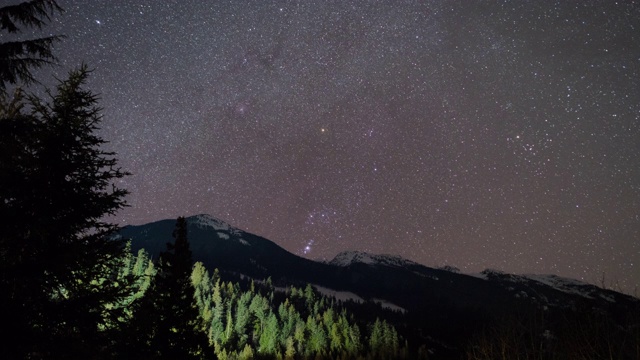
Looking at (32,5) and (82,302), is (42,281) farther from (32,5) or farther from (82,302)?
(32,5)

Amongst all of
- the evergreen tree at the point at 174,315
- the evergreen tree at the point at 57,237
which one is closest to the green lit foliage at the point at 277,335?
the evergreen tree at the point at 174,315

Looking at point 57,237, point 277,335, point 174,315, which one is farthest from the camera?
point 277,335

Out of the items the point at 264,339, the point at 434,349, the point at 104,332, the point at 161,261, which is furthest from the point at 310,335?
the point at 104,332

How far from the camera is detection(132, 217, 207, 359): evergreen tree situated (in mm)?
18156

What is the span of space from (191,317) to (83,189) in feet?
40.9

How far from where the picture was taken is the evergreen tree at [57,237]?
7480 millimetres

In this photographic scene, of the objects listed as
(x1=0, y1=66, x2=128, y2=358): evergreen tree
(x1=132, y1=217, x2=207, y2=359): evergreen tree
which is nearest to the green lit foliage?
(x1=132, y1=217, x2=207, y2=359): evergreen tree

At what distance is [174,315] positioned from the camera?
760 inches

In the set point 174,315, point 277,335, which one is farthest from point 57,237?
point 277,335

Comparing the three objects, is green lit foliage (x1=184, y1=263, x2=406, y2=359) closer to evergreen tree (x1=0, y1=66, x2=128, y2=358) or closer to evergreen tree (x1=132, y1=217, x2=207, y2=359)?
evergreen tree (x1=132, y1=217, x2=207, y2=359)

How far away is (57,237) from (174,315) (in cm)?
1204

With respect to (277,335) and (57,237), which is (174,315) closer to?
(57,237)

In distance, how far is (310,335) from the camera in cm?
10606

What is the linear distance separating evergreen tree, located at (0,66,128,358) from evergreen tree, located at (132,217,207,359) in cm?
896
